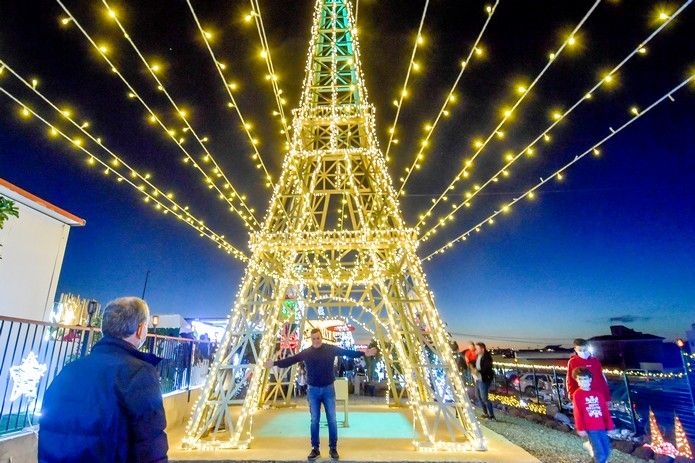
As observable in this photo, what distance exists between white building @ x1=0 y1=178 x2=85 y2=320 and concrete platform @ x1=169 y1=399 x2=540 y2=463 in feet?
18.6

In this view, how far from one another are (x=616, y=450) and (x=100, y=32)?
32.4 ft

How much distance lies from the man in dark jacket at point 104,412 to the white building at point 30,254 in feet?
31.1

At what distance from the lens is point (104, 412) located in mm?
1545

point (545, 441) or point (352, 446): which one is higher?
point (352, 446)

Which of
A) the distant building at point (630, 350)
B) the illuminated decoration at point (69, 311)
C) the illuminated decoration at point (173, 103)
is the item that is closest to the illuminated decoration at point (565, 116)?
the illuminated decoration at point (173, 103)

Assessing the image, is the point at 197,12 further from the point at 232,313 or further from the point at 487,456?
the point at 487,456

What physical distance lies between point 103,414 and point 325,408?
403 cm

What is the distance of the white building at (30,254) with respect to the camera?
8688mm

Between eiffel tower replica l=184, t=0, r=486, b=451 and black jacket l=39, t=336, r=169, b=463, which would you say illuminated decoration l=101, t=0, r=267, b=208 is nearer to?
eiffel tower replica l=184, t=0, r=486, b=451

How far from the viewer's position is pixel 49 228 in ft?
32.3

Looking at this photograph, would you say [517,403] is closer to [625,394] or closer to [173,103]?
[625,394]

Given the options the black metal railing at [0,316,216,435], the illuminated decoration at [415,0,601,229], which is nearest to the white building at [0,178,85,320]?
the black metal railing at [0,316,216,435]

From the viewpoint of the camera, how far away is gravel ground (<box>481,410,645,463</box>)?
5.44 meters

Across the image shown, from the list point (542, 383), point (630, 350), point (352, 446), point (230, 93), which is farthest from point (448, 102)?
point (630, 350)
